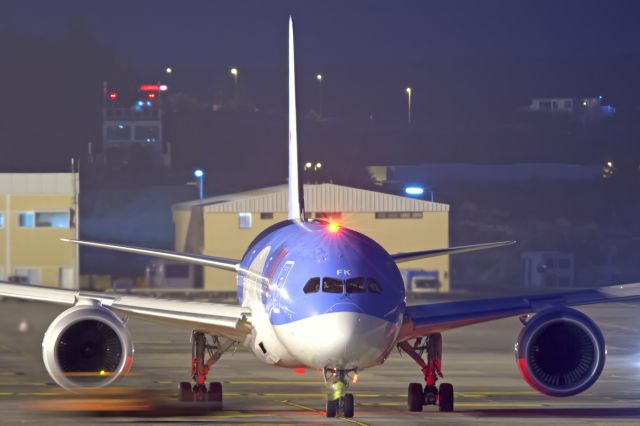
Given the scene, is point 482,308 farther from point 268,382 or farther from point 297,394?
point 268,382

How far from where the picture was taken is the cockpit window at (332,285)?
2948 centimetres

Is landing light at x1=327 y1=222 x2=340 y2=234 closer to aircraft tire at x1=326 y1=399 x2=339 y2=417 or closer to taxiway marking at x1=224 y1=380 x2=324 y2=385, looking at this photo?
aircraft tire at x1=326 y1=399 x2=339 y2=417

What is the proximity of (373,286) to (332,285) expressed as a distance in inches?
31.6

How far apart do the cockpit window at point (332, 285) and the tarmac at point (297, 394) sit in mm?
3498

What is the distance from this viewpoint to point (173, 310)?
1353 inches

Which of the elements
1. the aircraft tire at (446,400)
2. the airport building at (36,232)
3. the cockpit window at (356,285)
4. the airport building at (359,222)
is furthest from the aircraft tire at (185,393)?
the airport building at (36,232)

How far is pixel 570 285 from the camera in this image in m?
114

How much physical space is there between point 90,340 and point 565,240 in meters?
118

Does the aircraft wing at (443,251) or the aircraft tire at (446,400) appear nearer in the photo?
the aircraft tire at (446,400)

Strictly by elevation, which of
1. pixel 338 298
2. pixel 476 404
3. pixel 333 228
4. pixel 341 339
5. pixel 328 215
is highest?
pixel 328 215

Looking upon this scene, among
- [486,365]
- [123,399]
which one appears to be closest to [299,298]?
[123,399]

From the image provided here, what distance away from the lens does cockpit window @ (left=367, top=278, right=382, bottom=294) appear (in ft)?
96.9

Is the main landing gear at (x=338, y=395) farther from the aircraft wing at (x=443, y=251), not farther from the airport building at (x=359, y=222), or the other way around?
the airport building at (x=359, y=222)

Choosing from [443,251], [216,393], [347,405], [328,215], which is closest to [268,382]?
[216,393]
